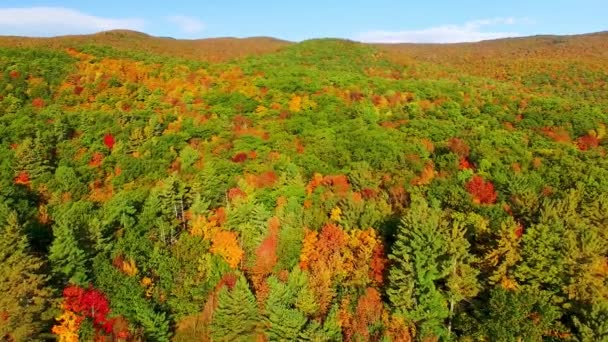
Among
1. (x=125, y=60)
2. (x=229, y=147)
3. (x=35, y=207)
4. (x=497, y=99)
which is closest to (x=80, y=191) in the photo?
(x=35, y=207)

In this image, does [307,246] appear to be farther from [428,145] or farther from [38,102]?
[38,102]

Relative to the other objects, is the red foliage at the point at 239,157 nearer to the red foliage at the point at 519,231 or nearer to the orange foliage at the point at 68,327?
the orange foliage at the point at 68,327

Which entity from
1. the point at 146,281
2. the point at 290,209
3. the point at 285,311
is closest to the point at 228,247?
the point at 290,209

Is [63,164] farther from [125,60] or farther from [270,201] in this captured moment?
[125,60]

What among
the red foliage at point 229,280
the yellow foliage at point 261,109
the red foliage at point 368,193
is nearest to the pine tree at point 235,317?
the red foliage at point 229,280

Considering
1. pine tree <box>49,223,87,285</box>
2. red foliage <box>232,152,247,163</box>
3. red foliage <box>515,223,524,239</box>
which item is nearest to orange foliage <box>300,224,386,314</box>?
red foliage <box>515,223,524,239</box>

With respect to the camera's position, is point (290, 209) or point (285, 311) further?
point (290, 209)
